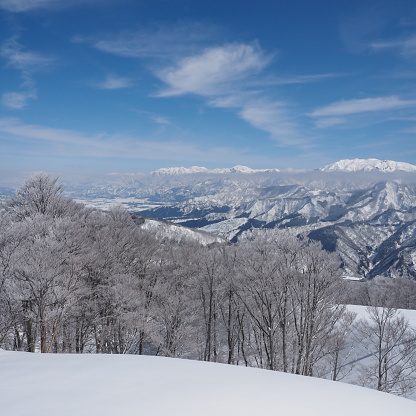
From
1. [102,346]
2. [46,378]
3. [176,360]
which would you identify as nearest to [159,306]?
[102,346]

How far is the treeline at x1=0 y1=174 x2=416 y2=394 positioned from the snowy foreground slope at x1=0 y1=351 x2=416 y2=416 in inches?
356

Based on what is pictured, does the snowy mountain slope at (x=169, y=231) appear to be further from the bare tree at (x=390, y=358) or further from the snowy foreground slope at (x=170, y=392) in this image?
the snowy foreground slope at (x=170, y=392)

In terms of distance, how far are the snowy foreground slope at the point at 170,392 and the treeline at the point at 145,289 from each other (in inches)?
356

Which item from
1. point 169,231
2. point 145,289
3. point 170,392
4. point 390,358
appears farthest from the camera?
point 169,231

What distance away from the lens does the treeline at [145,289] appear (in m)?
15.3

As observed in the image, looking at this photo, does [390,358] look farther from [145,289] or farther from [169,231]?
[169,231]

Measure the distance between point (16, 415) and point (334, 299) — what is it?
1772 centimetres

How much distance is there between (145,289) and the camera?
24656 millimetres

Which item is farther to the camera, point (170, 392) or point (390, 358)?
point (390, 358)

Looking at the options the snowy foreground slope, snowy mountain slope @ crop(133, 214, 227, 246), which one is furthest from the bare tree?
snowy mountain slope @ crop(133, 214, 227, 246)

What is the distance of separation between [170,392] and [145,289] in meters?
19.8

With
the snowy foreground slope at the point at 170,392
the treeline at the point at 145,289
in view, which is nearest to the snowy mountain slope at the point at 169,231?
the treeline at the point at 145,289

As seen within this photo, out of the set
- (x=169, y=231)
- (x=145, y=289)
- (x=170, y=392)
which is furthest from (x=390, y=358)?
(x=169, y=231)

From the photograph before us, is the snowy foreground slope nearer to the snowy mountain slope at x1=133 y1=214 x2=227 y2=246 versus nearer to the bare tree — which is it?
the bare tree
